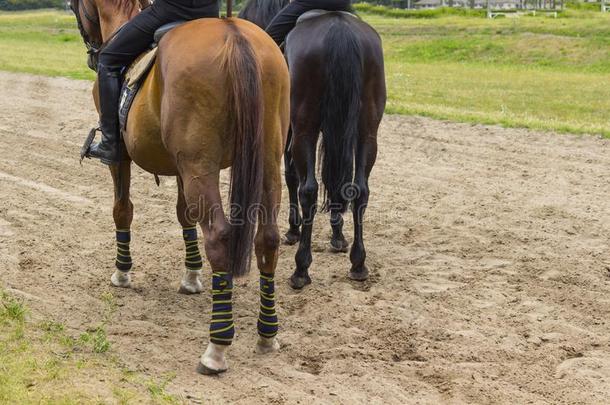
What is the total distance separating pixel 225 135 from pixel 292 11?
2819 mm

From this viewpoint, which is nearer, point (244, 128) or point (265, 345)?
point (244, 128)

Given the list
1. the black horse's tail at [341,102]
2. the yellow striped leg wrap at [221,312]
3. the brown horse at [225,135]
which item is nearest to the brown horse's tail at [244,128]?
the brown horse at [225,135]

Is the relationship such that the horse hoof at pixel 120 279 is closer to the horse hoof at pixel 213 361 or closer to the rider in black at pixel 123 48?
the rider in black at pixel 123 48

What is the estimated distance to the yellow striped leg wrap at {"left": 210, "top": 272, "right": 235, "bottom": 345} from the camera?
5469mm

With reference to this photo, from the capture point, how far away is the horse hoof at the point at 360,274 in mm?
7379

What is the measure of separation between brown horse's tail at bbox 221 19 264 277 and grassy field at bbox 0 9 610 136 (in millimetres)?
8670

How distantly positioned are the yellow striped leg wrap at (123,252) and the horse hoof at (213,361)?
2.00m

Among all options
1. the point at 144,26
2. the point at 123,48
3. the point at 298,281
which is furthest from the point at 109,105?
the point at 298,281

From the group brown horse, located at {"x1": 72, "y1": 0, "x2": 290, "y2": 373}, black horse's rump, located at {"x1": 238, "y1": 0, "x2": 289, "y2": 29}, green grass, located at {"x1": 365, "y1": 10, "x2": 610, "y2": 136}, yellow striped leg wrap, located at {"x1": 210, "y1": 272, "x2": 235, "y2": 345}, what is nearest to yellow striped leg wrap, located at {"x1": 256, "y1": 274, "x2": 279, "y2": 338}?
brown horse, located at {"x1": 72, "y1": 0, "x2": 290, "y2": 373}

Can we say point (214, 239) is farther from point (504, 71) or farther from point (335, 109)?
point (504, 71)

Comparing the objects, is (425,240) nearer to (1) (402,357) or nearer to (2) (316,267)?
(2) (316,267)

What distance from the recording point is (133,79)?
19.9 feet

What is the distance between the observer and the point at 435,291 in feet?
23.0

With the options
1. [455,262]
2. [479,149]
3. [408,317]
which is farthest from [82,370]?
[479,149]
